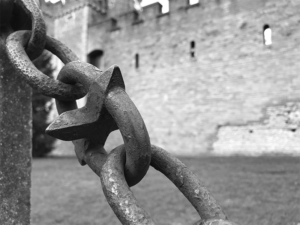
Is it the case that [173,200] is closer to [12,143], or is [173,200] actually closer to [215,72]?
[12,143]

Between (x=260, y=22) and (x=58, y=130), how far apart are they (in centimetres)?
1214

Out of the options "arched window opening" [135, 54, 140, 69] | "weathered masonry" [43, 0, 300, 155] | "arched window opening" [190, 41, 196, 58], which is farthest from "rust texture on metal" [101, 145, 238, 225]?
"arched window opening" [135, 54, 140, 69]

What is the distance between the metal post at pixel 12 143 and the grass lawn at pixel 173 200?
2.54 m

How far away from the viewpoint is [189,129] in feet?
41.2

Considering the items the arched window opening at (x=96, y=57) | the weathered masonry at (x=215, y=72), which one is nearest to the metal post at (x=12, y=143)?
the weathered masonry at (x=215, y=72)

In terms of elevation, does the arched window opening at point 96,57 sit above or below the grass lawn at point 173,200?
above

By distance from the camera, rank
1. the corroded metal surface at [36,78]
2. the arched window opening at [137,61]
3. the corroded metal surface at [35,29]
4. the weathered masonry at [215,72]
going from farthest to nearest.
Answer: the arched window opening at [137,61], the weathered masonry at [215,72], the corroded metal surface at [35,29], the corroded metal surface at [36,78]

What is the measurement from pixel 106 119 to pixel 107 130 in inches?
1.5

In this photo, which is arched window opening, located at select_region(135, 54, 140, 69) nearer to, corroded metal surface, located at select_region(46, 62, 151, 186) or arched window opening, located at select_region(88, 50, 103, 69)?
arched window opening, located at select_region(88, 50, 103, 69)

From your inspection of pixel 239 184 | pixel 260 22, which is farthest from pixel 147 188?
pixel 260 22

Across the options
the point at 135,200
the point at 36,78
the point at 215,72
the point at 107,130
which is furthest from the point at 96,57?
the point at 135,200

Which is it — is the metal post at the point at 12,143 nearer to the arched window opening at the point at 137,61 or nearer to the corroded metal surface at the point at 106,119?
the corroded metal surface at the point at 106,119

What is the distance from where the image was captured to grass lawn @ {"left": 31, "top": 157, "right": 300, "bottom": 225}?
3.45m

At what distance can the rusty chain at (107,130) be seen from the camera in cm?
58
